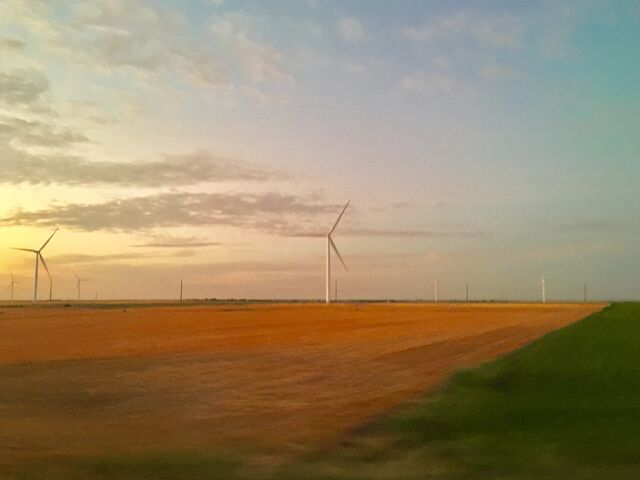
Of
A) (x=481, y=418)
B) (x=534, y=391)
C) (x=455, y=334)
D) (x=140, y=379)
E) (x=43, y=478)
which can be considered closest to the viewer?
(x=43, y=478)

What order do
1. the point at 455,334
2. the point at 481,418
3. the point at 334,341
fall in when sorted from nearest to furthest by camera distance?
the point at 481,418 < the point at 334,341 < the point at 455,334

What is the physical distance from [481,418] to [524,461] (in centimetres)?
433

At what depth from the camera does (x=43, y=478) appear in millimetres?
10906

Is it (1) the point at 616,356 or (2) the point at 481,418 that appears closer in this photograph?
(2) the point at 481,418

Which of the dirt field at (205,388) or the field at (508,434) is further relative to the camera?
the dirt field at (205,388)

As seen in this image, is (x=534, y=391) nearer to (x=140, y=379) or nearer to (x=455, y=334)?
(x=140, y=379)

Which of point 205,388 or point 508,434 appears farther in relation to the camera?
point 205,388

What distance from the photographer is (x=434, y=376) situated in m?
25.0

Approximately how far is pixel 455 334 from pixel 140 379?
2909 cm

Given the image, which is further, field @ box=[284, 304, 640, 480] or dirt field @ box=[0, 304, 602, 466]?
dirt field @ box=[0, 304, 602, 466]

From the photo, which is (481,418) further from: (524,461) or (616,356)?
(616,356)

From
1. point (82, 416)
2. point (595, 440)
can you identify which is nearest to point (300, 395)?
point (82, 416)

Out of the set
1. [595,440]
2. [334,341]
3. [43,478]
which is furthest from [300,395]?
[334,341]

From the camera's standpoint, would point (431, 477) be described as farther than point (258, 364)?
No
